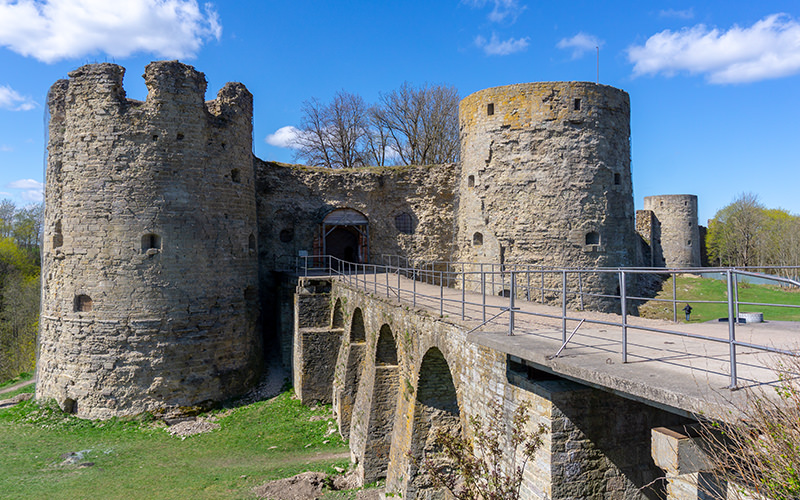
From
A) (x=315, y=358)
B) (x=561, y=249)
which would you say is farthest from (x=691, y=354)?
(x=315, y=358)

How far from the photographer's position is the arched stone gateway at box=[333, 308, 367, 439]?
1409 centimetres

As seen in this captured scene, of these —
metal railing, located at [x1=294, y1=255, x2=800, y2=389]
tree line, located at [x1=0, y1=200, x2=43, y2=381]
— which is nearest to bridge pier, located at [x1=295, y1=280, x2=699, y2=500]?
metal railing, located at [x1=294, y1=255, x2=800, y2=389]

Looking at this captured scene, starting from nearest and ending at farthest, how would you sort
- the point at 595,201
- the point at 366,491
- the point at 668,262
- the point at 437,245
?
the point at 366,491 < the point at 595,201 < the point at 437,245 < the point at 668,262

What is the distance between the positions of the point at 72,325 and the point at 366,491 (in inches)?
417

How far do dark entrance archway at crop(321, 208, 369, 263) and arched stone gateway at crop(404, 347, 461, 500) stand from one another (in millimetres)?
12213

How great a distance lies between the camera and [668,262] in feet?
97.9

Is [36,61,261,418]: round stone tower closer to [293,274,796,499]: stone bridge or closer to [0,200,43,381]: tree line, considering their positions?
[293,274,796,499]: stone bridge

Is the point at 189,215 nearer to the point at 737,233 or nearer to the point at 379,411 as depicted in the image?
the point at 379,411

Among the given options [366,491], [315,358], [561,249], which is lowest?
[366,491]

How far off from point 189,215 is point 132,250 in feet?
6.28

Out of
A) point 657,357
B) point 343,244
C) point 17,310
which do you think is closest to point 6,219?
point 17,310

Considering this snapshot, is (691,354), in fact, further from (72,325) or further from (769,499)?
(72,325)

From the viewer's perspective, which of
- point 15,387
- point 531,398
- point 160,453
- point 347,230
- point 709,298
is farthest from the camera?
point 347,230

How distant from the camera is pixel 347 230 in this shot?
907 inches
